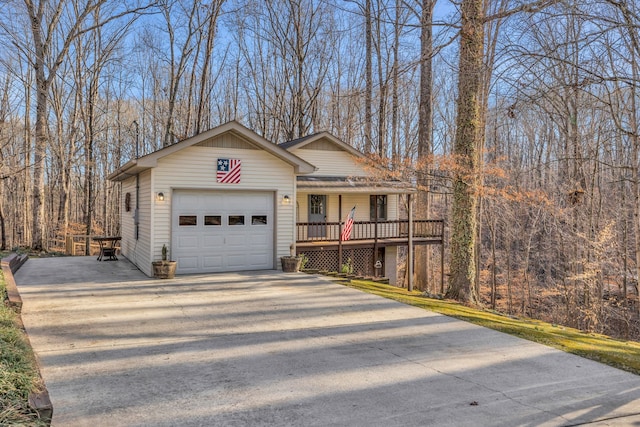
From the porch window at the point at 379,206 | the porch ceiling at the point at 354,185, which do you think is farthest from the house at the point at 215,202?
the porch window at the point at 379,206

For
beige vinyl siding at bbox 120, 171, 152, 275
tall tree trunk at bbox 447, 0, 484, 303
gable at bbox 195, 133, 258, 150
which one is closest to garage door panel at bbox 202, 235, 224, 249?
beige vinyl siding at bbox 120, 171, 152, 275

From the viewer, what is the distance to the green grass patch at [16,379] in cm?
315

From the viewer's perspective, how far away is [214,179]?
38.3 ft

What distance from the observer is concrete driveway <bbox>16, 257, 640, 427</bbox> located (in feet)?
12.6

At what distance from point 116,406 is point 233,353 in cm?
178

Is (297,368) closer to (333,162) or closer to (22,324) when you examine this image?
(22,324)

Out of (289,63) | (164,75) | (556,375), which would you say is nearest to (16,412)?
(556,375)

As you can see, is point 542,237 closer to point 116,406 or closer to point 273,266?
point 273,266

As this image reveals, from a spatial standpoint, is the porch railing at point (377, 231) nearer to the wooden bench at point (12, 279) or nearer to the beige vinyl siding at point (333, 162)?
the beige vinyl siding at point (333, 162)

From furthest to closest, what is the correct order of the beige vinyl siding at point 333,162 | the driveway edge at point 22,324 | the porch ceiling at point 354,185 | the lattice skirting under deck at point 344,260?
the beige vinyl siding at point 333,162
the lattice skirting under deck at point 344,260
the porch ceiling at point 354,185
the driveway edge at point 22,324

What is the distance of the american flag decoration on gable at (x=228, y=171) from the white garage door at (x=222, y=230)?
1.27 ft

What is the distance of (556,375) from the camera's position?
16.3ft

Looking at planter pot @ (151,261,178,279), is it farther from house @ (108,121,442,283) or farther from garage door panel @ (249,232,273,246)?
garage door panel @ (249,232,273,246)

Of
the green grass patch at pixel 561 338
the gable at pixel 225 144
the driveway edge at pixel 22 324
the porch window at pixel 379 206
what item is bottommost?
the green grass patch at pixel 561 338
